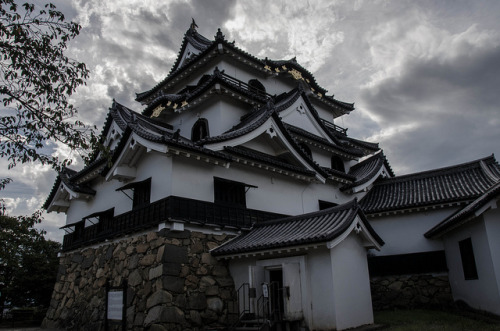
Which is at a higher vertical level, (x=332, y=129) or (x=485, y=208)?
(x=332, y=129)

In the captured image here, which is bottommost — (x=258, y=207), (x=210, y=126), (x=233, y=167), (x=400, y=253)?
(x=400, y=253)

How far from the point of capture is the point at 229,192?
14219 millimetres

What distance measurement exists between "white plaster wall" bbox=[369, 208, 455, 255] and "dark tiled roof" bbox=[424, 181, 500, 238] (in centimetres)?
50

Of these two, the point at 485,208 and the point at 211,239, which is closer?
the point at 485,208

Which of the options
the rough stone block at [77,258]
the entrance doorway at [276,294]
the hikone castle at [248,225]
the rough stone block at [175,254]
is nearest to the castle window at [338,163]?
the hikone castle at [248,225]

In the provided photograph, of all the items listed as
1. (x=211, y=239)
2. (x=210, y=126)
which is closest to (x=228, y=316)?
(x=211, y=239)

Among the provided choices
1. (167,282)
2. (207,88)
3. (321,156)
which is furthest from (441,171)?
(167,282)

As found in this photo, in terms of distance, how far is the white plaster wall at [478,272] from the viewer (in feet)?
38.9

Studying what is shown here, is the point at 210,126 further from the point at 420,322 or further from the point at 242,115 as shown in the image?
the point at 420,322

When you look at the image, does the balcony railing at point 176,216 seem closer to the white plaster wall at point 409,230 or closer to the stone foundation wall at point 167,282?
the stone foundation wall at point 167,282

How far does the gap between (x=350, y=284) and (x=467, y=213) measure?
4446 mm

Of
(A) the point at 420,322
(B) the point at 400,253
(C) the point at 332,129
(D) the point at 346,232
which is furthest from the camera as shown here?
(C) the point at 332,129

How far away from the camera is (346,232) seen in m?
11.1

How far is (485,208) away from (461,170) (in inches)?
355
